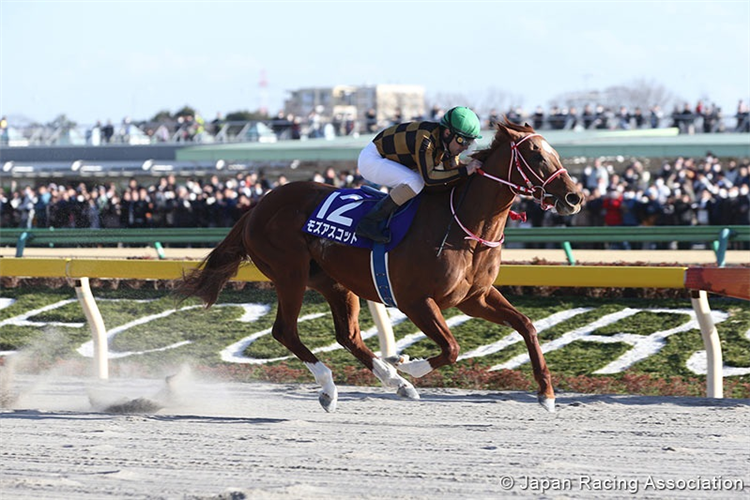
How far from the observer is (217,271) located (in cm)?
766

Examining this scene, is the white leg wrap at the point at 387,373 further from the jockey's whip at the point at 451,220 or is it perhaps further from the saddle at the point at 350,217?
the jockey's whip at the point at 451,220

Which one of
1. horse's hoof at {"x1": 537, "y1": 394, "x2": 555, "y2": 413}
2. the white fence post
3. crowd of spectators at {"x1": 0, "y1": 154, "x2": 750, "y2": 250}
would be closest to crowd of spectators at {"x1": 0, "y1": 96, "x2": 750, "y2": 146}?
crowd of spectators at {"x1": 0, "y1": 154, "x2": 750, "y2": 250}

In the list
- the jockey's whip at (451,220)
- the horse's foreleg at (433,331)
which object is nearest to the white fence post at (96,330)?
the horse's foreleg at (433,331)

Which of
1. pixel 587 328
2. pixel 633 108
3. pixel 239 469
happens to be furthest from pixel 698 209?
pixel 633 108

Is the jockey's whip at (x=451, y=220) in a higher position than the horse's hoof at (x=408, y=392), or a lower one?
higher

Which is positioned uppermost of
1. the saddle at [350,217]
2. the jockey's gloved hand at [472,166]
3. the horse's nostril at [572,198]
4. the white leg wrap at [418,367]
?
the jockey's gloved hand at [472,166]

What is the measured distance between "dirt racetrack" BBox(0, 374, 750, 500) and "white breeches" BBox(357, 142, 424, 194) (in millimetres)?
1410

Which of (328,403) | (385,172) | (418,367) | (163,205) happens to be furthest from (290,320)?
(163,205)

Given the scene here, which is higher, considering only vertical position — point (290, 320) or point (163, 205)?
point (290, 320)

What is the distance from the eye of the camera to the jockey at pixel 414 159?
645 centimetres

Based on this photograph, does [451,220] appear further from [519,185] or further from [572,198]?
[572,198]

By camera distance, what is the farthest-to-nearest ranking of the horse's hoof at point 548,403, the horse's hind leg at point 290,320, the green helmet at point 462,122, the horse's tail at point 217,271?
the horse's tail at point 217,271 < the horse's hind leg at point 290,320 < the green helmet at point 462,122 < the horse's hoof at point 548,403

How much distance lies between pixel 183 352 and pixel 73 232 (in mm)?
3155

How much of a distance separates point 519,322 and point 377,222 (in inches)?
41.2
